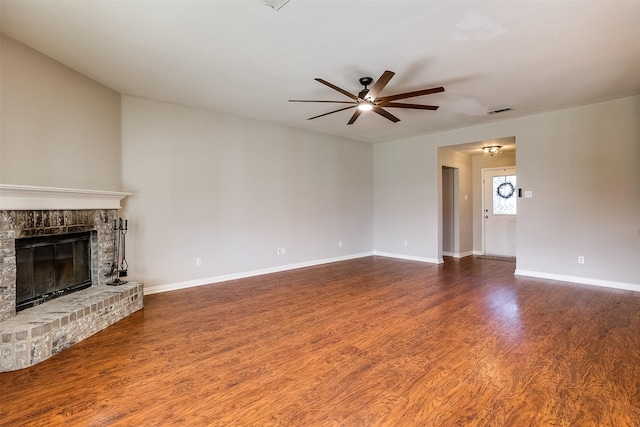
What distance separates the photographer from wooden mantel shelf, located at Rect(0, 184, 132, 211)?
2572 mm

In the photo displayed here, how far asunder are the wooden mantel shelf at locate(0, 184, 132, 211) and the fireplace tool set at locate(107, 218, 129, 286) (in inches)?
9.4

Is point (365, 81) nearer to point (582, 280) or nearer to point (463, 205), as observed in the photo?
point (582, 280)

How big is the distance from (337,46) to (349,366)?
2764 millimetres

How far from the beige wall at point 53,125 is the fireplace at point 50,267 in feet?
1.91

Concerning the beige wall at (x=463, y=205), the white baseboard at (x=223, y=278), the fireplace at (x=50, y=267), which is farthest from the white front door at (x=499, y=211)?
the fireplace at (x=50, y=267)

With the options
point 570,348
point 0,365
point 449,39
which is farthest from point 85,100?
point 570,348

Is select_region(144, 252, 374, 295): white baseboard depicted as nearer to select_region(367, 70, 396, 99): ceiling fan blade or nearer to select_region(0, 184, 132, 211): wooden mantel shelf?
select_region(0, 184, 132, 211): wooden mantel shelf

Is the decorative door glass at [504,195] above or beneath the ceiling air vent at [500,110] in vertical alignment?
beneath

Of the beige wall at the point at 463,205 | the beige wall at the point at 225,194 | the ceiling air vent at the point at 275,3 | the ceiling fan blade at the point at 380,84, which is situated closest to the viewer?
the ceiling air vent at the point at 275,3

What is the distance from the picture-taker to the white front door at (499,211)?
7062 millimetres

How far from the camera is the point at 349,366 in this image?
2.35 m

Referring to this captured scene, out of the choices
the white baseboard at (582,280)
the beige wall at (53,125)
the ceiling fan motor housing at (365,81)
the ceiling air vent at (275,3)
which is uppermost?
the ceiling air vent at (275,3)

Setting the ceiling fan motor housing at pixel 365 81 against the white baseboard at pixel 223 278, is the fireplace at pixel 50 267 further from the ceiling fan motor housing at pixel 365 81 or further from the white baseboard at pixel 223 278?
the ceiling fan motor housing at pixel 365 81

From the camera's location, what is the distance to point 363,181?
730 centimetres
